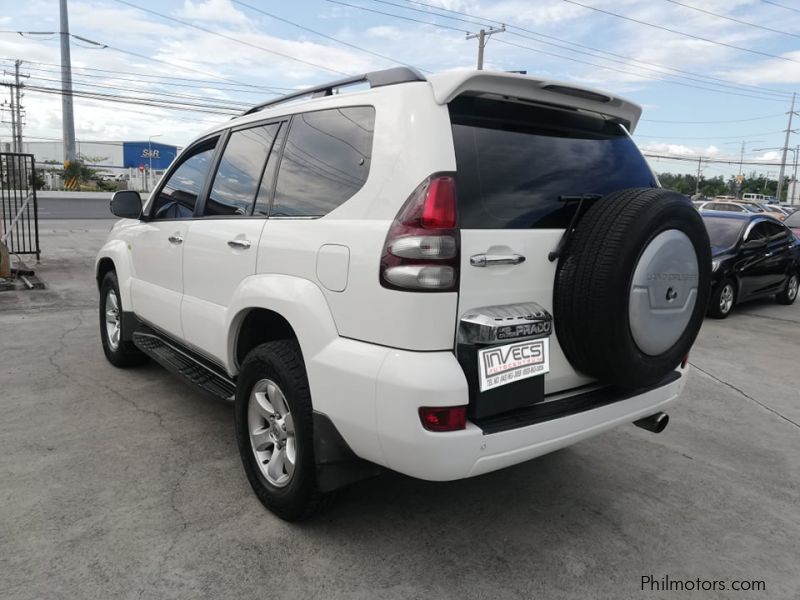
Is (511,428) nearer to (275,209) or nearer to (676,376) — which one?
(676,376)

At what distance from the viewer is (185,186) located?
13.1ft

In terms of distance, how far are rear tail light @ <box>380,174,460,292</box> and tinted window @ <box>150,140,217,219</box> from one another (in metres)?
1.95

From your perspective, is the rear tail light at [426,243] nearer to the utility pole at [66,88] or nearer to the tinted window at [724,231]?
the tinted window at [724,231]

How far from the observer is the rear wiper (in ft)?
8.20

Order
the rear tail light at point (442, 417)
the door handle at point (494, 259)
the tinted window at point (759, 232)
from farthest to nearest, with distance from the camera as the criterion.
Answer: the tinted window at point (759, 232)
the door handle at point (494, 259)
the rear tail light at point (442, 417)

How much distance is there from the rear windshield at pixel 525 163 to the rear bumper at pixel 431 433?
1.88ft

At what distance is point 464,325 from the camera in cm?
221

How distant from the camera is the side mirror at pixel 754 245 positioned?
890 cm

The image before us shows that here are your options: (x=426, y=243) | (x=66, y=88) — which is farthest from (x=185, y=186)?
(x=66, y=88)

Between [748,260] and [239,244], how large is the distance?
8.30 m

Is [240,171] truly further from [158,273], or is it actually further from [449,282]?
[449,282]

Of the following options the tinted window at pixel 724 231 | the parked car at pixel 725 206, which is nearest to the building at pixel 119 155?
the parked car at pixel 725 206

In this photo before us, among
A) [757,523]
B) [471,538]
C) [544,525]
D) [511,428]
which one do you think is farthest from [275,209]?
[757,523]

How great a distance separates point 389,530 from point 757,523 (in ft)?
6.02
